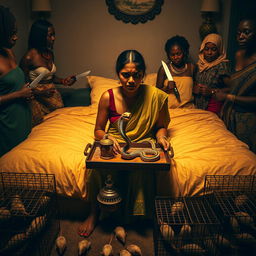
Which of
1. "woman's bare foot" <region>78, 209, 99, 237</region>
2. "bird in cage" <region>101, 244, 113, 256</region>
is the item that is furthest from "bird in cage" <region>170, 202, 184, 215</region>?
"woman's bare foot" <region>78, 209, 99, 237</region>

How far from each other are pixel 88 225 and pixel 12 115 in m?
1.00

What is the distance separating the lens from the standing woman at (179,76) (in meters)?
3.16

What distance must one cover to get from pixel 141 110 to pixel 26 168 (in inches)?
35.0

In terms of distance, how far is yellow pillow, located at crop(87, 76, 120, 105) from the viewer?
3336mm

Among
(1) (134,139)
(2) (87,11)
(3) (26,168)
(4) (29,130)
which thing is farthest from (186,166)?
(2) (87,11)

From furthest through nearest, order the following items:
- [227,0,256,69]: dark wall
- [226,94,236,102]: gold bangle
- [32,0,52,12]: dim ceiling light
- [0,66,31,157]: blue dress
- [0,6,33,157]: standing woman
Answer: [32,0,52,12]: dim ceiling light, [227,0,256,69]: dark wall, [226,94,236,102]: gold bangle, [0,66,31,157]: blue dress, [0,6,33,157]: standing woman

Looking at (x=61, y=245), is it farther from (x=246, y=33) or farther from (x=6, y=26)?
(x=246, y=33)

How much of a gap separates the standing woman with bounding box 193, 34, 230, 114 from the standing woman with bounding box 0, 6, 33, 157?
173 cm

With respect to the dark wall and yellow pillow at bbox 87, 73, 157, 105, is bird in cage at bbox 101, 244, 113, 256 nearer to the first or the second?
yellow pillow at bbox 87, 73, 157, 105

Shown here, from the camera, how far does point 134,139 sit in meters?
2.20

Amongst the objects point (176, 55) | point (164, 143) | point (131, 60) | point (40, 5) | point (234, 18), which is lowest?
point (164, 143)

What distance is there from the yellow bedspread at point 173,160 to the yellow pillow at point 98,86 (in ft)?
2.85

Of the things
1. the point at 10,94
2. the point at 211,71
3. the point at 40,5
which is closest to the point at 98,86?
the point at 40,5

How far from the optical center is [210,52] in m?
3.06
